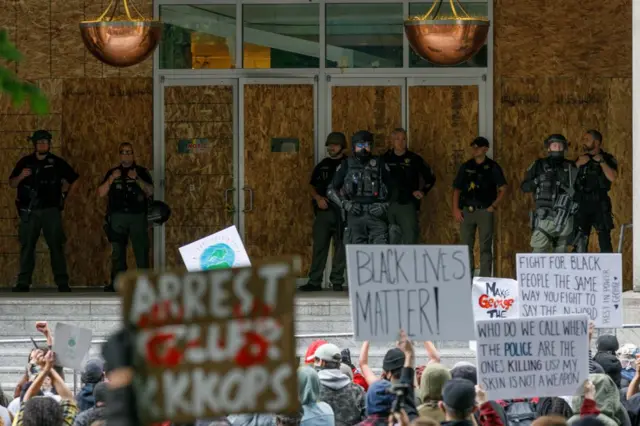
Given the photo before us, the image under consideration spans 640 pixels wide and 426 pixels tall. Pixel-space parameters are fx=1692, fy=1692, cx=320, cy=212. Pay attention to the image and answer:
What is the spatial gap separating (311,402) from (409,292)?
52.7 inches

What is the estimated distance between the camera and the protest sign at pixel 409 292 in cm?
844

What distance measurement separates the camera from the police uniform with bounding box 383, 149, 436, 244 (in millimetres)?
18625

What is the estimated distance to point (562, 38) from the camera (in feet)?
64.2

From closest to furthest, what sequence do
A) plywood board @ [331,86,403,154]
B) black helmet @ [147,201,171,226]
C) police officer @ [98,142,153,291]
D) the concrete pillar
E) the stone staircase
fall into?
the concrete pillar < the stone staircase < police officer @ [98,142,153,291] < black helmet @ [147,201,171,226] < plywood board @ [331,86,403,154]

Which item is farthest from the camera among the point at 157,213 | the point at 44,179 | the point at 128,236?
the point at 128,236

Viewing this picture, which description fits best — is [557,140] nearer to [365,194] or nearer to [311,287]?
[365,194]

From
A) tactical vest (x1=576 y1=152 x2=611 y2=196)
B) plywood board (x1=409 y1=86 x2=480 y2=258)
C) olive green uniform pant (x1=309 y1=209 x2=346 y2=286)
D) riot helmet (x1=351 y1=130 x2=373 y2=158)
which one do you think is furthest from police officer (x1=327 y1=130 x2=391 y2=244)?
tactical vest (x1=576 y1=152 x2=611 y2=196)

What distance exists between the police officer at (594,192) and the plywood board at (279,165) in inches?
128

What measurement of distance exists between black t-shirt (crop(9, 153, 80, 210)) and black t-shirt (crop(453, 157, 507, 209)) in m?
4.31


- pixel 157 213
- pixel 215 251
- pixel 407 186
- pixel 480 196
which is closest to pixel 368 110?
pixel 407 186

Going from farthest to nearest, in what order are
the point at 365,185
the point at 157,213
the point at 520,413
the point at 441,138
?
1. the point at 441,138
2. the point at 157,213
3. the point at 365,185
4. the point at 520,413

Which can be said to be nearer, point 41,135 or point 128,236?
point 41,135

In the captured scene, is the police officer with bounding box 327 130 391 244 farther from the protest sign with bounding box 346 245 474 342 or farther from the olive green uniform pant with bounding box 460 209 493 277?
the protest sign with bounding box 346 245 474 342

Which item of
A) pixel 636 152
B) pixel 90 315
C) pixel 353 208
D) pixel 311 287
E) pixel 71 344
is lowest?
pixel 90 315
